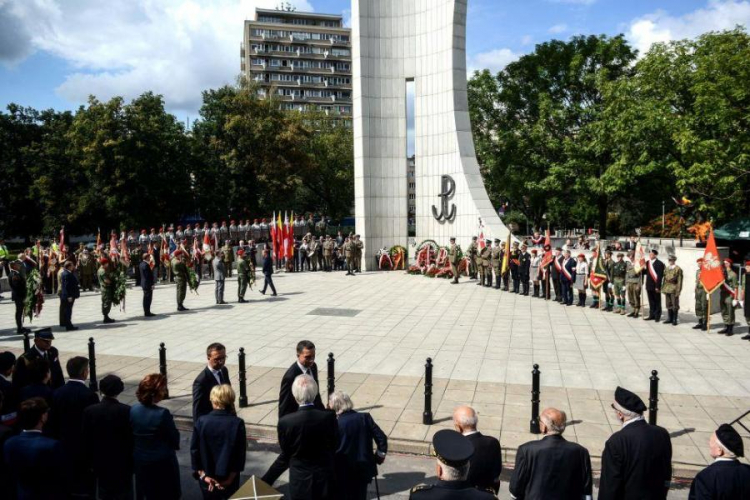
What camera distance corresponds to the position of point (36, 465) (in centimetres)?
448

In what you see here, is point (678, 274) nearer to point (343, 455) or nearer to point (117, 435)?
point (343, 455)

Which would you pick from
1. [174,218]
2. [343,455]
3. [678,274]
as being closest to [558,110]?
[678,274]

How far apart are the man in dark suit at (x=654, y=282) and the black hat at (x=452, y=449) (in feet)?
45.7

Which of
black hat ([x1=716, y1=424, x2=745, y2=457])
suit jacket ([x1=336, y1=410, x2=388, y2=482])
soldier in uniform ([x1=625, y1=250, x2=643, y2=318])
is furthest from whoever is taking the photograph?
soldier in uniform ([x1=625, y1=250, x2=643, y2=318])

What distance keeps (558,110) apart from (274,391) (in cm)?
3493

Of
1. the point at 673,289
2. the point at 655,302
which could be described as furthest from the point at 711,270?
the point at 655,302

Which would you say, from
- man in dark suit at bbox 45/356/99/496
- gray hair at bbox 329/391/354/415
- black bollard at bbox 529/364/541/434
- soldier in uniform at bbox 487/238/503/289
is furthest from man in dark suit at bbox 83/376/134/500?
soldier in uniform at bbox 487/238/503/289

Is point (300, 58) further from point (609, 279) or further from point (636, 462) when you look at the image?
point (636, 462)

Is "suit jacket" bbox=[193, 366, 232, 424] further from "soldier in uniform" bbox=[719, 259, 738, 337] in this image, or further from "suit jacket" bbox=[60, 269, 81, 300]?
"soldier in uniform" bbox=[719, 259, 738, 337]

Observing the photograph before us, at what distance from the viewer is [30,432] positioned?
15.3 ft

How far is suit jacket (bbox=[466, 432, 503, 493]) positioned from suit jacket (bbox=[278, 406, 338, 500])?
1.27 metres

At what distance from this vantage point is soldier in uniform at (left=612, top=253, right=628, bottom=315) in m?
16.8

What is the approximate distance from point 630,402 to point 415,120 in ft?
82.7

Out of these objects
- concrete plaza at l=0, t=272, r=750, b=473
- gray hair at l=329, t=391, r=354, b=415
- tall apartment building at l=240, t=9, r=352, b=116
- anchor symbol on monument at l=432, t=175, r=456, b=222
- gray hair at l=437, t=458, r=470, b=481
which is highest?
tall apartment building at l=240, t=9, r=352, b=116
